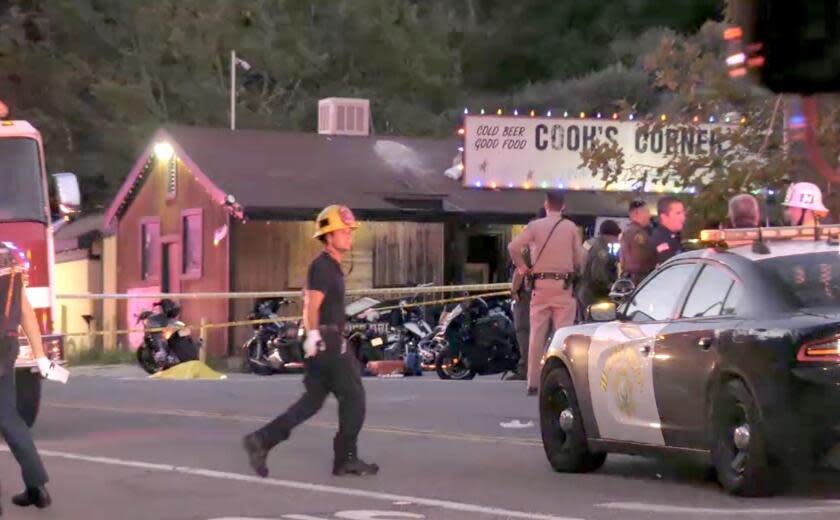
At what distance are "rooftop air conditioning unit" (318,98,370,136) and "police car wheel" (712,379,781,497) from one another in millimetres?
26724

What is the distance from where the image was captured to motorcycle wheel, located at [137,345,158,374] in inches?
1128

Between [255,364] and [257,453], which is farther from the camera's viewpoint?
[255,364]

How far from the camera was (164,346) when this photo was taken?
28766 millimetres

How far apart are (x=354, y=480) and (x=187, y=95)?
3991 cm

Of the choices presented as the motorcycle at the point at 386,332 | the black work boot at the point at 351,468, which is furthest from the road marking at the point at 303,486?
the motorcycle at the point at 386,332

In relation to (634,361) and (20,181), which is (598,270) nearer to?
(20,181)

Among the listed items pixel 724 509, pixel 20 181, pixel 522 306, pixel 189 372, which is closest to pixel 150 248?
pixel 189 372

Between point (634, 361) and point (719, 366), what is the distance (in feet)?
3.44

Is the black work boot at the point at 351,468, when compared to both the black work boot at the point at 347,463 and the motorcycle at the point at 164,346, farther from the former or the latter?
the motorcycle at the point at 164,346

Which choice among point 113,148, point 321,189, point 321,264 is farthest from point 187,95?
point 321,264

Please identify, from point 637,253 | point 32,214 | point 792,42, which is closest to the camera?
point 792,42

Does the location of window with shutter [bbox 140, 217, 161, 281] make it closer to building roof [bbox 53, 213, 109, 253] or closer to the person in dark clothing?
building roof [bbox 53, 213, 109, 253]

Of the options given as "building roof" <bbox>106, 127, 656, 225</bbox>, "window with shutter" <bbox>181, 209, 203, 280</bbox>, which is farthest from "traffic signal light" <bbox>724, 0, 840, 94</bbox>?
"window with shutter" <bbox>181, 209, 203, 280</bbox>

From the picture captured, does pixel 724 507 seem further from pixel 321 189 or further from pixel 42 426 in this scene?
pixel 321 189
